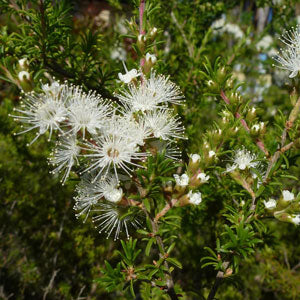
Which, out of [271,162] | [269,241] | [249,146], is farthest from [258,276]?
[271,162]

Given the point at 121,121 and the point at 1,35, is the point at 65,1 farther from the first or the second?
the point at 121,121

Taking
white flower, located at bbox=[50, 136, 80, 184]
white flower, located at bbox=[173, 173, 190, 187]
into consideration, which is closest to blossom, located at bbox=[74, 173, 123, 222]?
white flower, located at bbox=[50, 136, 80, 184]

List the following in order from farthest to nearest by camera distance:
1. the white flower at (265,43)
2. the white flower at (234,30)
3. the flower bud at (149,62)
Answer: the white flower at (234,30)
the white flower at (265,43)
the flower bud at (149,62)

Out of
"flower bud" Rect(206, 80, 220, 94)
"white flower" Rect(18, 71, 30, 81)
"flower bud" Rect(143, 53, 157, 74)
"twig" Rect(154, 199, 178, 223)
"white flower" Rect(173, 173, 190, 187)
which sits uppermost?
"flower bud" Rect(143, 53, 157, 74)

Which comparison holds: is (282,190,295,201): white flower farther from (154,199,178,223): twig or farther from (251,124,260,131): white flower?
(154,199,178,223): twig

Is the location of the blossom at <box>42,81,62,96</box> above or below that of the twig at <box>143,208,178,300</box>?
above

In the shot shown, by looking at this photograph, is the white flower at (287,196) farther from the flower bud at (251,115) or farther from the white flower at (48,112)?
the white flower at (48,112)

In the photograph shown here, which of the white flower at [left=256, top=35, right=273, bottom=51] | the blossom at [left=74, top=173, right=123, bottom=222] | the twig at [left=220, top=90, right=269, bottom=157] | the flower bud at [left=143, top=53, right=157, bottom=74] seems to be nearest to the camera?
the blossom at [left=74, top=173, right=123, bottom=222]

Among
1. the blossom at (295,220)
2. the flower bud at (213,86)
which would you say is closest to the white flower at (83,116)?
the flower bud at (213,86)

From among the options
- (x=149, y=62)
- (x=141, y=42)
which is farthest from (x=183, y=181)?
(x=141, y=42)

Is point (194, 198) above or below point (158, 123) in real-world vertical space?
below

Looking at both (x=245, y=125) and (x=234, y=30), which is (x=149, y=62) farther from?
(x=234, y=30)
